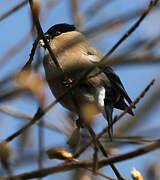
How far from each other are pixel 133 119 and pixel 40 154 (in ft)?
1.07

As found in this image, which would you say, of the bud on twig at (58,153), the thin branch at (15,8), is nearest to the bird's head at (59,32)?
the thin branch at (15,8)

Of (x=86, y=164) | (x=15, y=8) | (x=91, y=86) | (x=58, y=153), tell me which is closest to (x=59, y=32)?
(x=91, y=86)

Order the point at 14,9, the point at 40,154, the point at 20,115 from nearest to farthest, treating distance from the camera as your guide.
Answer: the point at 40,154 → the point at 14,9 → the point at 20,115

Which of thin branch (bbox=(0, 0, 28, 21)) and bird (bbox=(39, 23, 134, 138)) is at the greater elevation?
thin branch (bbox=(0, 0, 28, 21))

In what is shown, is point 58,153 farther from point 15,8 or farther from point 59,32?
point 59,32

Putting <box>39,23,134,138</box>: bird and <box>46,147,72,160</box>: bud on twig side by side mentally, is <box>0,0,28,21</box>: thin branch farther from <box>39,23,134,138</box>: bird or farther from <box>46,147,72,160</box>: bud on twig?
<box>39,23,134,138</box>: bird

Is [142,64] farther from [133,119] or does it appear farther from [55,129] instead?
[55,129]

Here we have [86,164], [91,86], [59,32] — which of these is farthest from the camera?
[59,32]

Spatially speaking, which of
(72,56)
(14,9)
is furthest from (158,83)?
(72,56)

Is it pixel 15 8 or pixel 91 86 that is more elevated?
pixel 15 8

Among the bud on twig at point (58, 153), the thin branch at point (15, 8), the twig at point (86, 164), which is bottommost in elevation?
the bud on twig at point (58, 153)

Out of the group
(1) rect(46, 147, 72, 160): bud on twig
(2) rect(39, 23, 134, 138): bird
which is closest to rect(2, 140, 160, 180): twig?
(1) rect(46, 147, 72, 160): bud on twig

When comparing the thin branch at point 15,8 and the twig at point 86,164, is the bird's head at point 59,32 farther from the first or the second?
the twig at point 86,164

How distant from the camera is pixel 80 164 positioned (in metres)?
0.91
